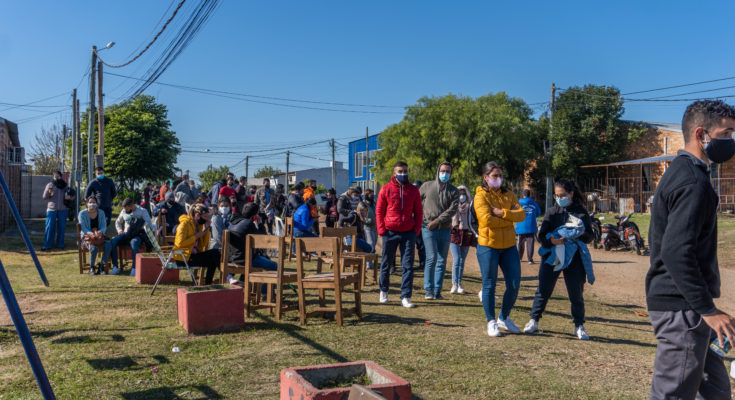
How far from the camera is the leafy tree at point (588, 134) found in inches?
1439

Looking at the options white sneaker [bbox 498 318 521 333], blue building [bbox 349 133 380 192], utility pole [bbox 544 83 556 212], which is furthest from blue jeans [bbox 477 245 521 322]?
blue building [bbox 349 133 380 192]

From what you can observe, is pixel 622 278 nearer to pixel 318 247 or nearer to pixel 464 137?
pixel 318 247

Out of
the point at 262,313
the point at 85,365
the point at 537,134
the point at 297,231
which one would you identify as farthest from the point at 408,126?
the point at 85,365

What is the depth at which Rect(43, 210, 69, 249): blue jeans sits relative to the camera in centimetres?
1455

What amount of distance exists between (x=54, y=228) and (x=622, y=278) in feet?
44.8

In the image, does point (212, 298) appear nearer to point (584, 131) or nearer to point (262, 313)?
point (262, 313)

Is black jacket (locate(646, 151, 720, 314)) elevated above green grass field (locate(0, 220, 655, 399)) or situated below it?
above

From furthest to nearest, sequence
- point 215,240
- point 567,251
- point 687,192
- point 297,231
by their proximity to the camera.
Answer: point 297,231
point 215,240
point 567,251
point 687,192

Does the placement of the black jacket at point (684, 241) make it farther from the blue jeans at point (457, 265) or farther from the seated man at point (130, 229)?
the seated man at point (130, 229)

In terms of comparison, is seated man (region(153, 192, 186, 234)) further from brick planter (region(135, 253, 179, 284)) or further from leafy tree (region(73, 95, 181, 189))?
leafy tree (region(73, 95, 181, 189))

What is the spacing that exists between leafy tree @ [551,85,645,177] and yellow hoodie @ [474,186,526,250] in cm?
3160

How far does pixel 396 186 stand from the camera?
26.6ft

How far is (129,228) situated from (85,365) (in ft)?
20.6

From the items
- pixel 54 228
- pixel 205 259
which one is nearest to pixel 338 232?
pixel 205 259
